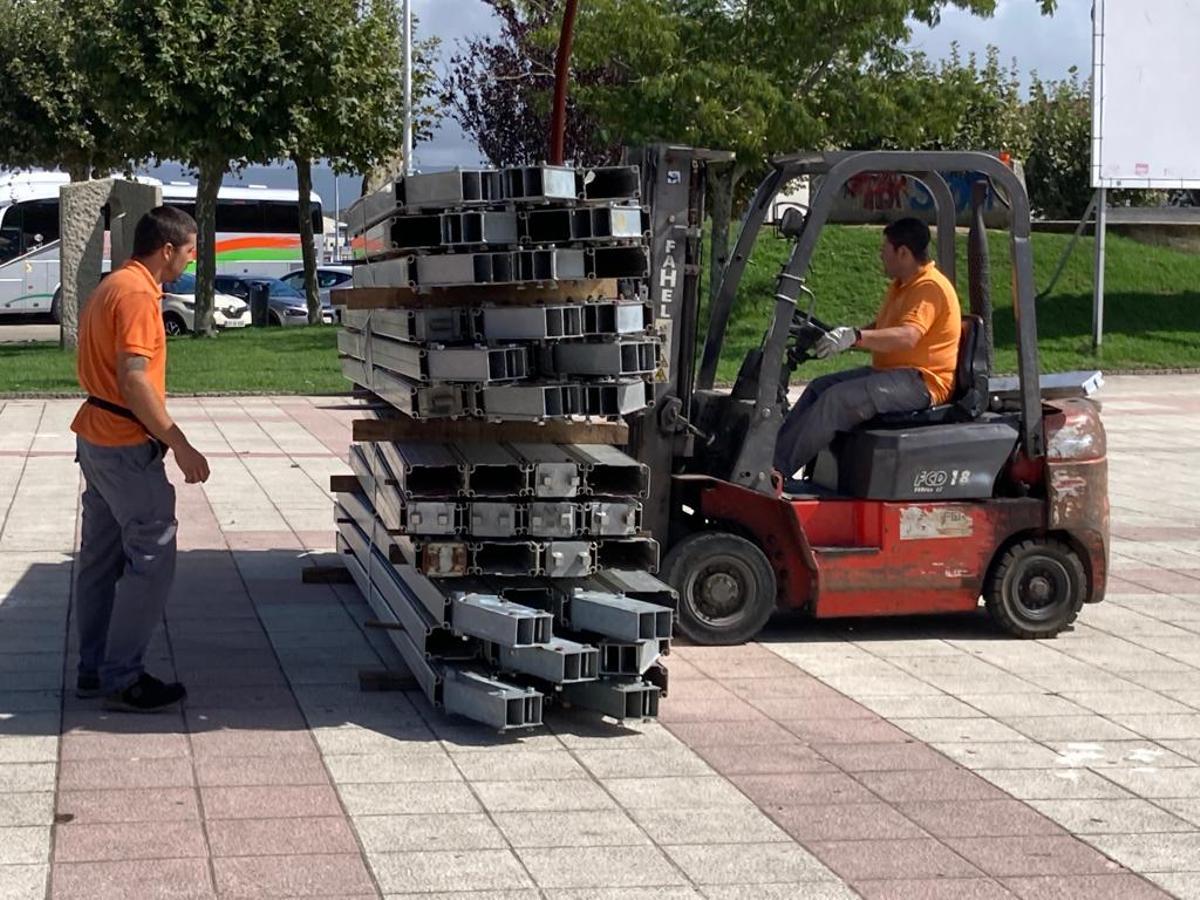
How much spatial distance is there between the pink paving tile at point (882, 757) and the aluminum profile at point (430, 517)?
1.60 meters

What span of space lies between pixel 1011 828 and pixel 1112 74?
2372 cm

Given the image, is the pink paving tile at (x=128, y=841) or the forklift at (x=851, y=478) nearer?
the pink paving tile at (x=128, y=841)

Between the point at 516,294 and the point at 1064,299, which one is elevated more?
the point at 516,294

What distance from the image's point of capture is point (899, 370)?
29.5 ft

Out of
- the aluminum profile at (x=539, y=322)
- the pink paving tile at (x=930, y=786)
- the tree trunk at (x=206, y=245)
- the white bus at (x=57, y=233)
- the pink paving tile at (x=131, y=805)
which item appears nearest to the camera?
the pink paving tile at (x=131, y=805)

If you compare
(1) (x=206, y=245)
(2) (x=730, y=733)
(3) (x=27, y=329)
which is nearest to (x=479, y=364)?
(2) (x=730, y=733)

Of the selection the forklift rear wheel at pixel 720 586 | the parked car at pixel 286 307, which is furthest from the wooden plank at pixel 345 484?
the parked car at pixel 286 307

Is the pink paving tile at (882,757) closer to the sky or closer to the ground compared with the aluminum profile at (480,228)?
closer to the ground

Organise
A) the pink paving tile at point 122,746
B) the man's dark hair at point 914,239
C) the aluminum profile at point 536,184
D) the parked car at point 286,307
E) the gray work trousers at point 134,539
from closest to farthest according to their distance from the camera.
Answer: the pink paving tile at point 122,746 → the aluminum profile at point 536,184 → the gray work trousers at point 134,539 → the man's dark hair at point 914,239 → the parked car at point 286,307

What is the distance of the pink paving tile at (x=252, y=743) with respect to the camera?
Answer: 679 centimetres

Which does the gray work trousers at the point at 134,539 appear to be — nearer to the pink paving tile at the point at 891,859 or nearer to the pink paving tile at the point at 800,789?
the pink paving tile at the point at 800,789

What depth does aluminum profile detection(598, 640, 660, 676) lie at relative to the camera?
23.6 ft

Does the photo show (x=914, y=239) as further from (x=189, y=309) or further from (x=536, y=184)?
(x=189, y=309)

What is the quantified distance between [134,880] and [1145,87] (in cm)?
2527
